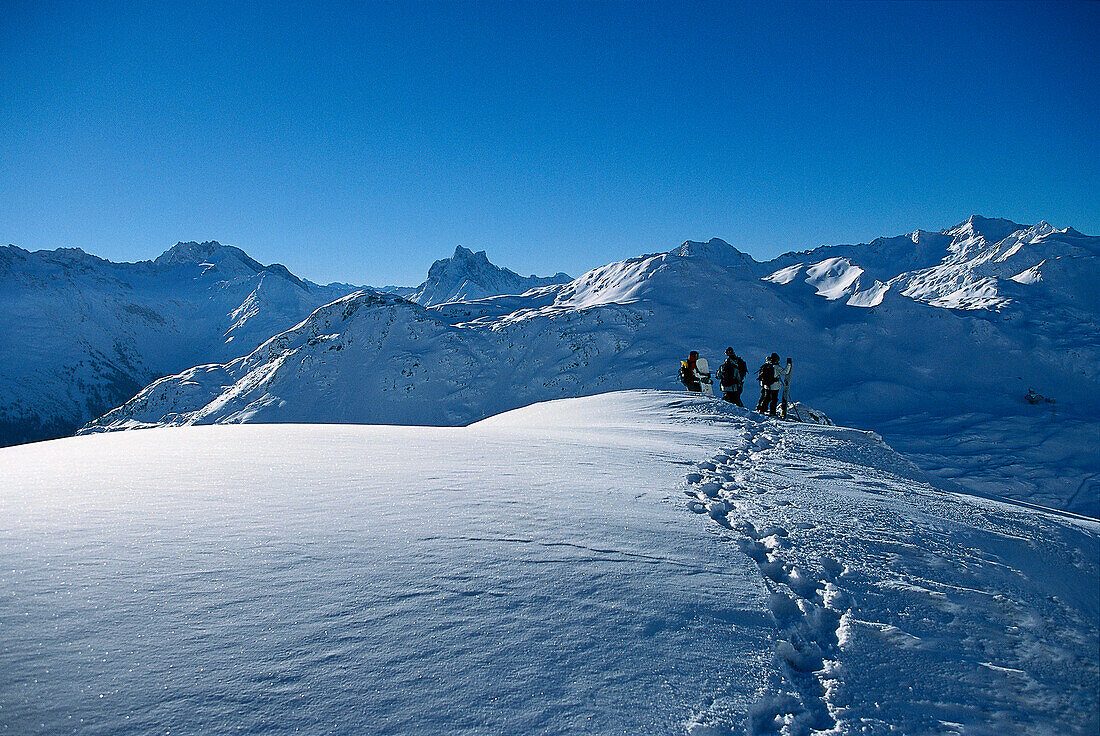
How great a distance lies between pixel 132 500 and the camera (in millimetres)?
4906

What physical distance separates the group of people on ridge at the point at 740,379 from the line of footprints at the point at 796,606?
1004 cm

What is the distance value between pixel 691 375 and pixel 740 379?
1.89 m

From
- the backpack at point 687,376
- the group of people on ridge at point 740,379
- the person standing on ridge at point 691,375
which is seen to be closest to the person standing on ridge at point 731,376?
the group of people on ridge at point 740,379

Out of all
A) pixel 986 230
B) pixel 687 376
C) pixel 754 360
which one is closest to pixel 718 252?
pixel 986 230

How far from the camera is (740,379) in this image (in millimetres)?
16938

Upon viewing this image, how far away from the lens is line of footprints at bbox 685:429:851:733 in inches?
109

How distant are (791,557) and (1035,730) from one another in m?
1.89

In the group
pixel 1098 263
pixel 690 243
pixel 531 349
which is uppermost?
pixel 690 243

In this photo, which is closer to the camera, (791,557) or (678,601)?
(678,601)

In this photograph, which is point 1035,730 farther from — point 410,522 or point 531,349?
point 531,349

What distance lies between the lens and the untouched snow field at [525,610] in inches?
99.1

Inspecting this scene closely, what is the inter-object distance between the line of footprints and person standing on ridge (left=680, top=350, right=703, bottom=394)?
39.5 ft

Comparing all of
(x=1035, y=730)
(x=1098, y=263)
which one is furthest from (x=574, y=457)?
(x=1098, y=263)

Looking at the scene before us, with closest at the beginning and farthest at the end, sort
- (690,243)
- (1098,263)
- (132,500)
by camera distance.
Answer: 1. (132,500)
2. (1098,263)
3. (690,243)
